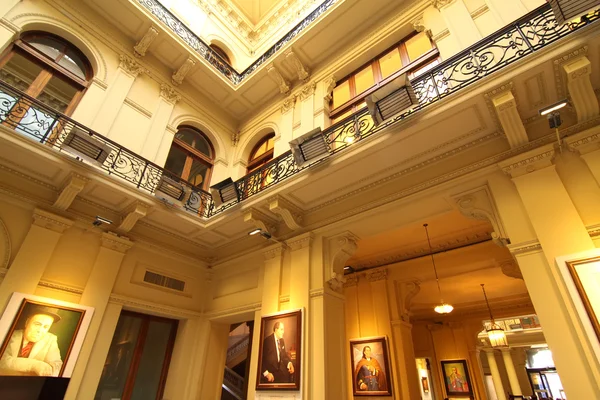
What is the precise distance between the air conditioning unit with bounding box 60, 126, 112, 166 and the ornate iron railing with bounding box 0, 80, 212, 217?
70 millimetres

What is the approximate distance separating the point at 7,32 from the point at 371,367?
8.77 metres

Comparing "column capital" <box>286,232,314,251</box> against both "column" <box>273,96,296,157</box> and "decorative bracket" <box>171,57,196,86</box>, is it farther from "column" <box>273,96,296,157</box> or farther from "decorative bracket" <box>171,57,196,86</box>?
"decorative bracket" <box>171,57,196,86</box>

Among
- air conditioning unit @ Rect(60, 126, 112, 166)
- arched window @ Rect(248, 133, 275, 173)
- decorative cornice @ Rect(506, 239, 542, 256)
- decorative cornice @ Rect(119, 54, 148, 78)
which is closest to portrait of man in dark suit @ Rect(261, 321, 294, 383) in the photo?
decorative cornice @ Rect(506, 239, 542, 256)

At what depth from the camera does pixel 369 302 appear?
708cm

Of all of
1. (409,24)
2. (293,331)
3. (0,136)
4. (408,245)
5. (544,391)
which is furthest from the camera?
(544,391)

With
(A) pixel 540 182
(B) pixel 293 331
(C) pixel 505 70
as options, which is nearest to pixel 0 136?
(B) pixel 293 331

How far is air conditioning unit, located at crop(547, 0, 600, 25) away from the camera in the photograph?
3.26 m

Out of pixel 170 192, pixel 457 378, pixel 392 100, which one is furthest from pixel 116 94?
pixel 457 378

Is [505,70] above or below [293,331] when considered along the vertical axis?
above

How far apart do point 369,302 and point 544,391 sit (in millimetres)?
12428

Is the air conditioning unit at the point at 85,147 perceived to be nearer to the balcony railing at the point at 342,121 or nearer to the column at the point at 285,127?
the balcony railing at the point at 342,121

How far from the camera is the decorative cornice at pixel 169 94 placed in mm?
7337

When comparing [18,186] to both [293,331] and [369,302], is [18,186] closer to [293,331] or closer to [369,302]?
[293,331]

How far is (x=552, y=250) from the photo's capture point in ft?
10.4
